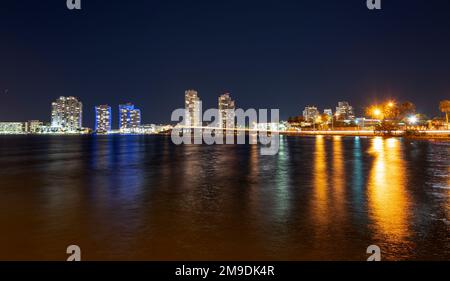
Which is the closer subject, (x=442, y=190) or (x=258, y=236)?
(x=258, y=236)

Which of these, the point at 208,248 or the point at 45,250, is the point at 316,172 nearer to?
the point at 208,248

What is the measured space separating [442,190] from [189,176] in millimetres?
11659

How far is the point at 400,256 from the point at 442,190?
28.4ft

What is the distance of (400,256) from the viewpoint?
6.71m

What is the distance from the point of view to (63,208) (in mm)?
11664

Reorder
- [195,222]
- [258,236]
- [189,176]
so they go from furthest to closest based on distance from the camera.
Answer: [189,176]
[195,222]
[258,236]
